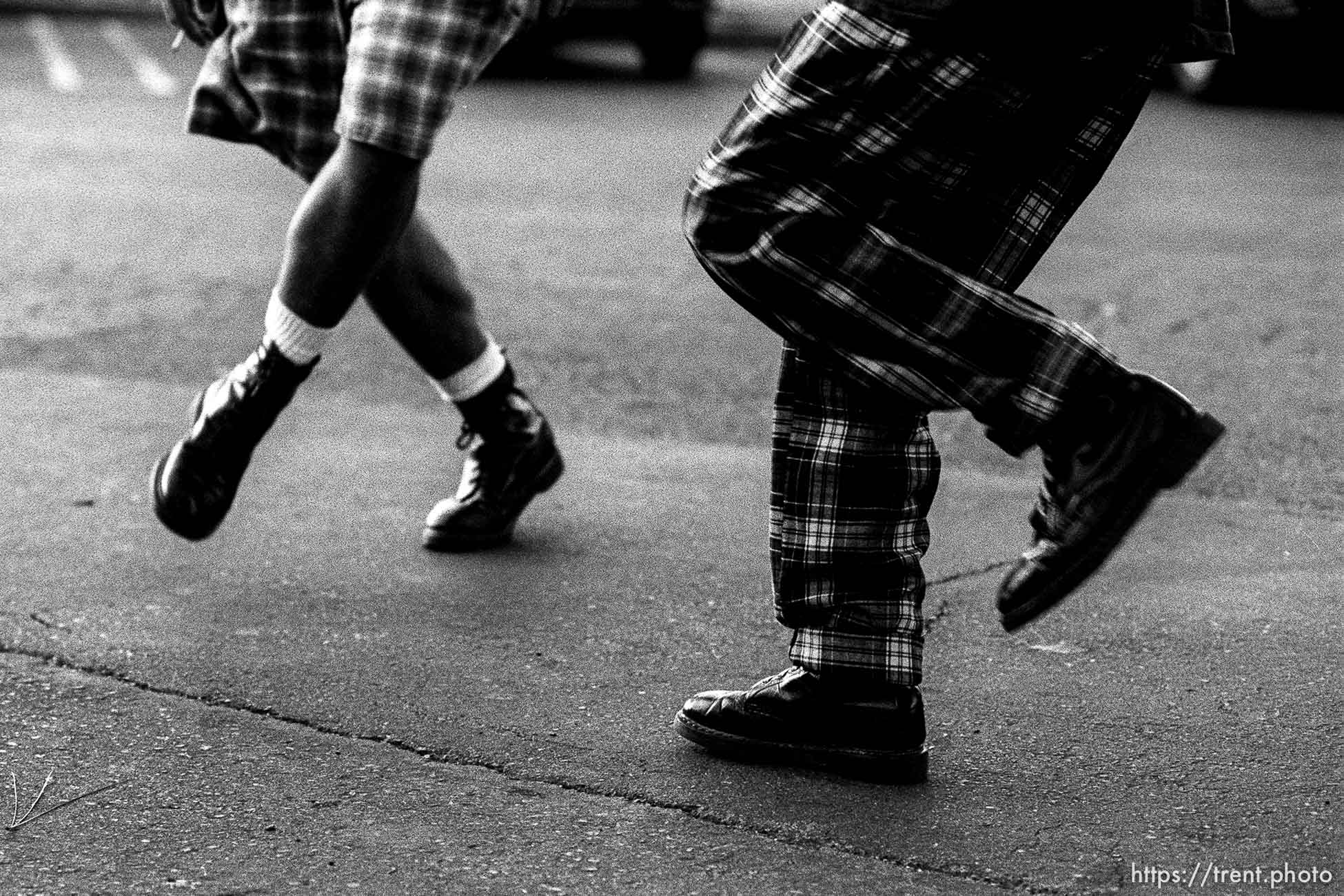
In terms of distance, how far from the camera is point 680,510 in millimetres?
3559

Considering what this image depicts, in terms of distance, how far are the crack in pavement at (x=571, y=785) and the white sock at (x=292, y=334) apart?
1.79ft

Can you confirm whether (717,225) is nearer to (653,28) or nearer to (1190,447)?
(1190,447)

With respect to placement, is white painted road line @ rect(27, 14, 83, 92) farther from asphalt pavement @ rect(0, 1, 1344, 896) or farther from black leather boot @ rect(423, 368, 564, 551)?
black leather boot @ rect(423, 368, 564, 551)

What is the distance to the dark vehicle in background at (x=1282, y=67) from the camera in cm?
1119

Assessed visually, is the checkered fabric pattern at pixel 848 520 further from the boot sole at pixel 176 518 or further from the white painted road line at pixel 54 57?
the white painted road line at pixel 54 57

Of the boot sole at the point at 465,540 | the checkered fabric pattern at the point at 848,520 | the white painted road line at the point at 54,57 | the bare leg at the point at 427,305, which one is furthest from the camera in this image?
the white painted road line at the point at 54,57

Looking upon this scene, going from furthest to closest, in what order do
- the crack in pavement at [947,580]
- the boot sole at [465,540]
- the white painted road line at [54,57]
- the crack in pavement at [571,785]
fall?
the white painted road line at [54,57], the boot sole at [465,540], the crack in pavement at [947,580], the crack in pavement at [571,785]

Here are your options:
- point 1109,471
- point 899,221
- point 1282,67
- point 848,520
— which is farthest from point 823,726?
point 1282,67

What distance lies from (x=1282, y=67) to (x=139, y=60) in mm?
7602

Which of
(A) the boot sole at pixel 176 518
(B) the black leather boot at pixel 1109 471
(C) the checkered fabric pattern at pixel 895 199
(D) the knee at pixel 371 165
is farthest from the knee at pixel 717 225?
(A) the boot sole at pixel 176 518

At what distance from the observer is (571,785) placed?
88.9 inches

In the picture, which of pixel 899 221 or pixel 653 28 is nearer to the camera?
pixel 899 221

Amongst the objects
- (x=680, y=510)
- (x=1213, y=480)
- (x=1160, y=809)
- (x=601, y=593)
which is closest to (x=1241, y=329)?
(x=1213, y=480)

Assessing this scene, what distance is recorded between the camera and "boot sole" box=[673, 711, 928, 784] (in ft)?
7.48
